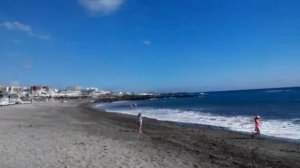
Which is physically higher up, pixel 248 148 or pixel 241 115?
pixel 241 115

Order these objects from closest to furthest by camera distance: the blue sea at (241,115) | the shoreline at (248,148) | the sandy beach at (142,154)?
the sandy beach at (142,154) < the shoreline at (248,148) < the blue sea at (241,115)

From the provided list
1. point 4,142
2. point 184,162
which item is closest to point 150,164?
point 184,162

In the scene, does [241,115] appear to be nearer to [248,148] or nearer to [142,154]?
[248,148]

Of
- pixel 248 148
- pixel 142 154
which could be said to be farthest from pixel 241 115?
pixel 142 154

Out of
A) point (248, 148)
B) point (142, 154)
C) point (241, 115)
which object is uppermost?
point (142, 154)

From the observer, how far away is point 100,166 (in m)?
10.8

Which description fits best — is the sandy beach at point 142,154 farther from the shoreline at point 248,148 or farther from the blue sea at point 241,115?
the blue sea at point 241,115

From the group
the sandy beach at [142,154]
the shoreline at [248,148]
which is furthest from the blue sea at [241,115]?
the sandy beach at [142,154]

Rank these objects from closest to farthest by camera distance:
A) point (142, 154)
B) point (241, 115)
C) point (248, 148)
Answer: point (142, 154) < point (248, 148) < point (241, 115)

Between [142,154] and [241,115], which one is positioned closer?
[142,154]

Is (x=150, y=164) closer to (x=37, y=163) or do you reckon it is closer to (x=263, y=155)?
(x=37, y=163)

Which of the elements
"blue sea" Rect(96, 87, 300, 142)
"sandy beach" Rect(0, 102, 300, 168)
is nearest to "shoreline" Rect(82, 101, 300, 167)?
"sandy beach" Rect(0, 102, 300, 168)

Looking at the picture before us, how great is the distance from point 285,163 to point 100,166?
261 inches

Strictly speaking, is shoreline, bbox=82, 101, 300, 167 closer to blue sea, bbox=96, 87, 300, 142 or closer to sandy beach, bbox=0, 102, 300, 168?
sandy beach, bbox=0, 102, 300, 168
